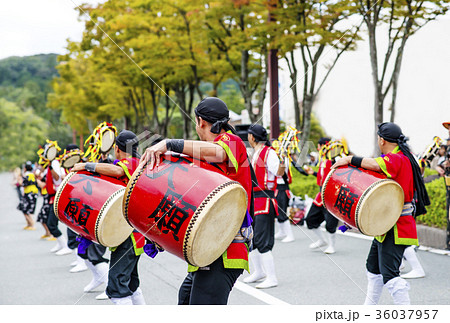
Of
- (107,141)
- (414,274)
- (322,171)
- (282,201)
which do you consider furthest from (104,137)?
(322,171)

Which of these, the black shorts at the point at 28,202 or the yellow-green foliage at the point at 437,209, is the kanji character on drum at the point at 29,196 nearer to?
the black shorts at the point at 28,202

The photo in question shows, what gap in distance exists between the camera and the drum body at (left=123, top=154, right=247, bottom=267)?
7.59 feet

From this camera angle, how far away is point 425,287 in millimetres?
5105

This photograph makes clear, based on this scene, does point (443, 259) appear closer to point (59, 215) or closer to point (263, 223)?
point (263, 223)

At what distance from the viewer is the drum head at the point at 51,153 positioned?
316 inches

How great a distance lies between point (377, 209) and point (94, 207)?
2.32 meters

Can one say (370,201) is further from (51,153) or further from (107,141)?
(51,153)

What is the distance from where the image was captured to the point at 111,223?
364 centimetres

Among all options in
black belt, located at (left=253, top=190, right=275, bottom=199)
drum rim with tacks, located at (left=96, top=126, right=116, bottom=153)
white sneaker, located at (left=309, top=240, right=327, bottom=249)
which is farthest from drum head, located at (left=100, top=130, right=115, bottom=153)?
white sneaker, located at (left=309, top=240, right=327, bottom=249)

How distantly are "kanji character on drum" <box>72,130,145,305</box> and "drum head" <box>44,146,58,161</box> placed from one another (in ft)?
14.5

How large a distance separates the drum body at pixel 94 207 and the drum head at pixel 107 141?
1.03 meters

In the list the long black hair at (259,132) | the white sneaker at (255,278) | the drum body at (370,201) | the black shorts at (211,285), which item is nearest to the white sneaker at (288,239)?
the white sneaker at (255,278)
